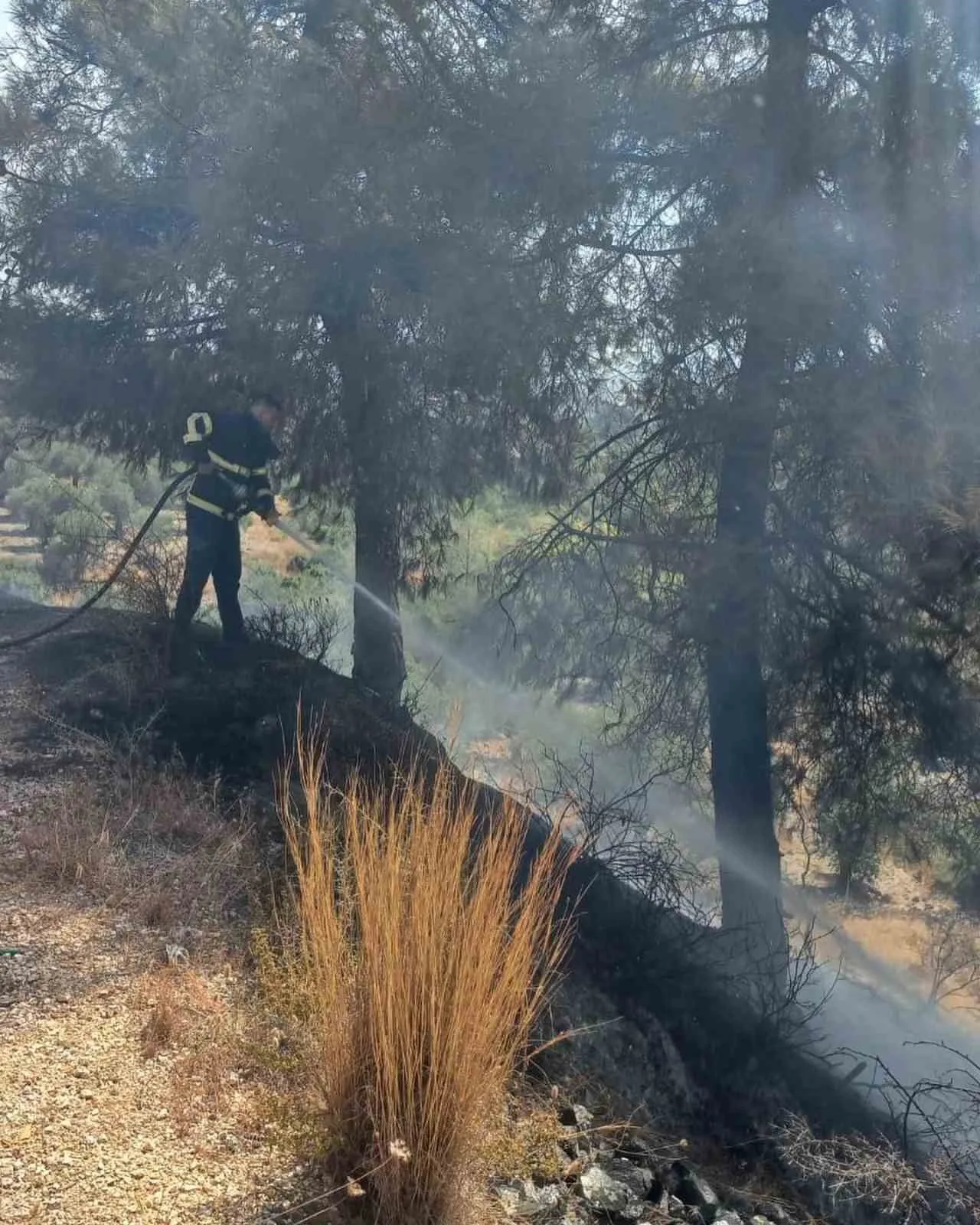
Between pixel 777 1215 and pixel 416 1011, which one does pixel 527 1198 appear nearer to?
pixel 416 1011

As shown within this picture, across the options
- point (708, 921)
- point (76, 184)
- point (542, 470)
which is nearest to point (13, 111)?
point (76, 184)

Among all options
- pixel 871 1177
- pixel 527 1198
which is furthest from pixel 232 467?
pixel 871 1177

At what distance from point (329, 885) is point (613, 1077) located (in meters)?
2.54

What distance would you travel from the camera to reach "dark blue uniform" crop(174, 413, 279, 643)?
7918mm

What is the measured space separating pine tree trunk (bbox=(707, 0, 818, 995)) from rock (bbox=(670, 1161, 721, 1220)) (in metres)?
2.09

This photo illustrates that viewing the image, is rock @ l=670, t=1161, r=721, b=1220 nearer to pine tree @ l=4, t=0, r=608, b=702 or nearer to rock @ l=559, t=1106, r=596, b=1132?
rock @ l=559, t=1106, r=596, b=1132

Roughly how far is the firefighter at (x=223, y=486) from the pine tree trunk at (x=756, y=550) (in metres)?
3.10

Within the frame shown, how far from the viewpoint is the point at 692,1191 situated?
4.11 metres

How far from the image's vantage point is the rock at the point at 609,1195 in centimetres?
368

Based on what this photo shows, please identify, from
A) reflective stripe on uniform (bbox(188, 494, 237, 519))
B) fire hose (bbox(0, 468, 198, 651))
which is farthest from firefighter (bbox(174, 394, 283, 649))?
fire hose (bbox(0, 468, 198, 651))

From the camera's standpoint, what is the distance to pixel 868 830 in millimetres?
8492

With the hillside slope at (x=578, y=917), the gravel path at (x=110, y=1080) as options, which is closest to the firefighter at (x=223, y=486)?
the hillside slope at (x=578, y=917)

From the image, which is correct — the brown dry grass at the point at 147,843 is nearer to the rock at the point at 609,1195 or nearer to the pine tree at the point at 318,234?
the rock at the point at 609,1195

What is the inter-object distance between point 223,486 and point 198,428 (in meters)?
0.48
